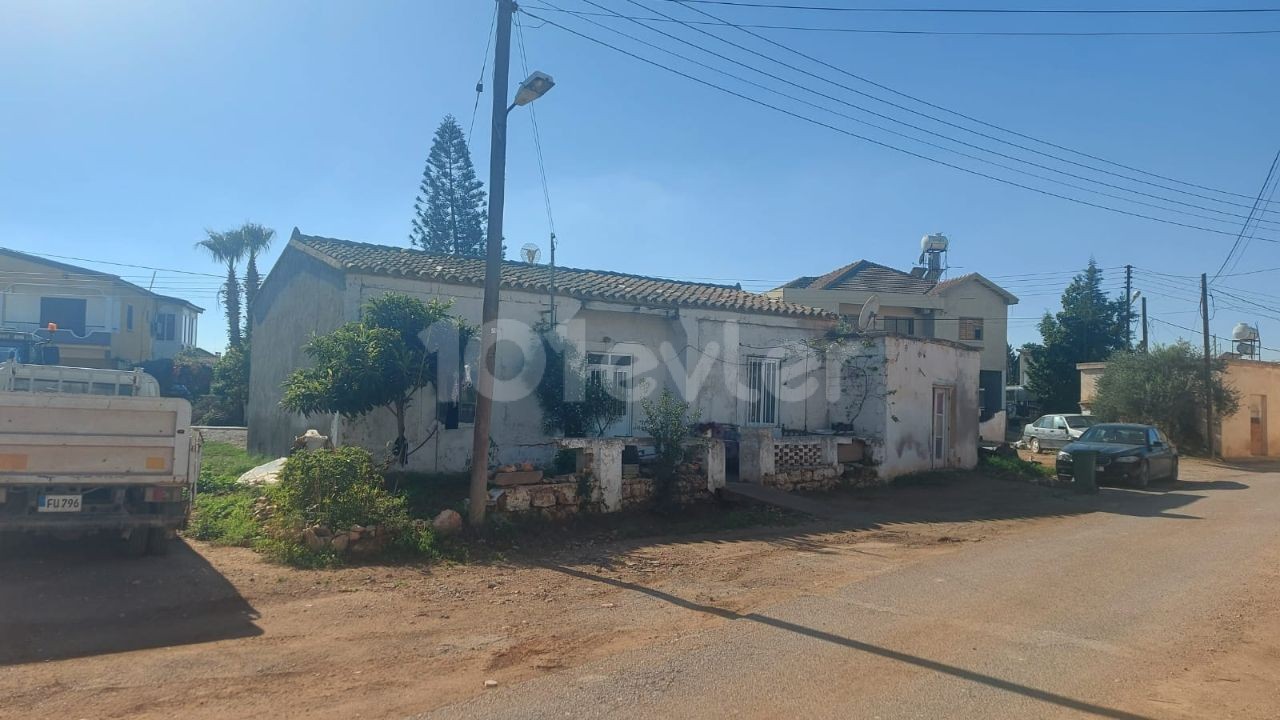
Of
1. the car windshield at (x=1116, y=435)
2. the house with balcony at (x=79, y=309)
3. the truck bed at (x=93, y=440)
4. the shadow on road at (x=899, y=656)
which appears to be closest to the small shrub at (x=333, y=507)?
the truck bed at (x=93, y=440)

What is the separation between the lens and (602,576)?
8.70 metres

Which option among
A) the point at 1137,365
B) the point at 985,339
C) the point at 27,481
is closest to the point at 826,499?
the point at 27,481

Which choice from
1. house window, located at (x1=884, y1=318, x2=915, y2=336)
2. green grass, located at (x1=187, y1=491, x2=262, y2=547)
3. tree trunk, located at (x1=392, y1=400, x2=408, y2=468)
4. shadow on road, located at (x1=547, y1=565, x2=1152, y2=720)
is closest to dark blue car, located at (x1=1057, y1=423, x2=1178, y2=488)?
house window, located at (x1=884, y1=318, x2=915, y2=336)

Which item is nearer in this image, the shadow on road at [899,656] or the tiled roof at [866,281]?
the shadow on road at [899,656]

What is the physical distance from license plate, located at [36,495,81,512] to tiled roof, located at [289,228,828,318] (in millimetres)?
6397

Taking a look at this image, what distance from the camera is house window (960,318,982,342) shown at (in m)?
38.1

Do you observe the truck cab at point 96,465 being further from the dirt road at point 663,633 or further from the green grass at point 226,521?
the green grass at point 226,521

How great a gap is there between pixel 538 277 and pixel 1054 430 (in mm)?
19697

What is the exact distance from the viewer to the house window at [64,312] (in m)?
31.4

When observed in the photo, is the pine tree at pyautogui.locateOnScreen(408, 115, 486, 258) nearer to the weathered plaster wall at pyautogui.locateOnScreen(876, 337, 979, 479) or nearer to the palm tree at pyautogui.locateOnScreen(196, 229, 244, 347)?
the palm tree at pyautogui.locateOnScreen(196, 229, 244, 347)

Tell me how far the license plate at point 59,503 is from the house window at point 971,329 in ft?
118

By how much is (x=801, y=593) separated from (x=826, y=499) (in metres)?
7.07

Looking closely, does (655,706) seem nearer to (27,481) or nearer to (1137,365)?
(27,481)

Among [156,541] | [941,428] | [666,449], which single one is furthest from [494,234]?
[941,428]
